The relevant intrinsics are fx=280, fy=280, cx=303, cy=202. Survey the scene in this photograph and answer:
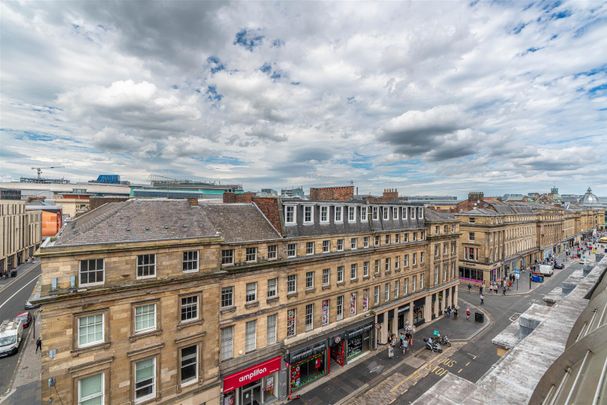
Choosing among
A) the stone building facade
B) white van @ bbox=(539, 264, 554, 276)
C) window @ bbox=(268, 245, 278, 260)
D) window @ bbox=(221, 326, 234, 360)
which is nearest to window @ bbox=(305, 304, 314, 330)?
the stone building facade

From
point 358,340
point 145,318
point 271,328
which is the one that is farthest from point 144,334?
point 358,340

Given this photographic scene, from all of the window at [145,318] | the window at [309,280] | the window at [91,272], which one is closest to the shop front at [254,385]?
the window at [309,280]

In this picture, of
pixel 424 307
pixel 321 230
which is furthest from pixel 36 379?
pixel 424 307

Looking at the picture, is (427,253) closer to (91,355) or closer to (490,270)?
(490,270)

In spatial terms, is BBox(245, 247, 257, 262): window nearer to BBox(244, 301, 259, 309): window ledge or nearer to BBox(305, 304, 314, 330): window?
BBox(244, 301, 259, 309): window ledge

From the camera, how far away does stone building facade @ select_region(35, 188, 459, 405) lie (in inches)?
609

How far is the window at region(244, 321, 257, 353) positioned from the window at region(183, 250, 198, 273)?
683 cm

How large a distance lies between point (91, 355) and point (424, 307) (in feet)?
123

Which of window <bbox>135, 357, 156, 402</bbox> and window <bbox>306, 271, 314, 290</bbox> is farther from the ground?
window <bbox>306, 271, 314, 290</bbox>

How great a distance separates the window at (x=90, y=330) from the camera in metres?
15.4

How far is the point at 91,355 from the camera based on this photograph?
51.0 ft

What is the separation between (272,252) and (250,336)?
6.83 metres

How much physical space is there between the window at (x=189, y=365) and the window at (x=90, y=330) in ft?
16.4

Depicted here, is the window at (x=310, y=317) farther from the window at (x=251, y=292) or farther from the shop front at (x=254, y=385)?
the window at (x=251, y=292)
